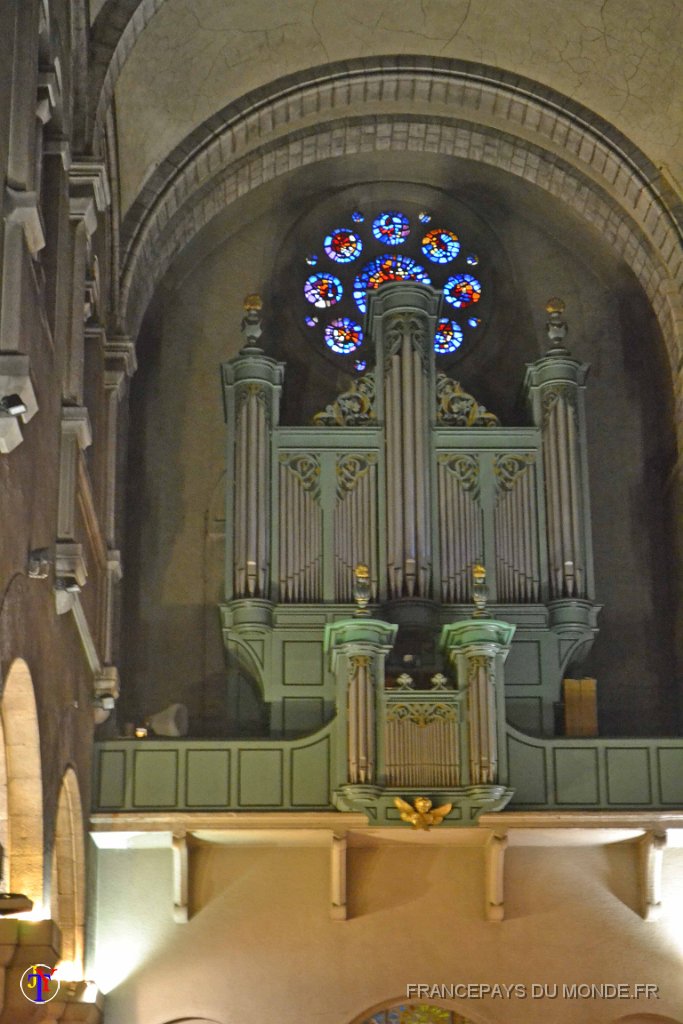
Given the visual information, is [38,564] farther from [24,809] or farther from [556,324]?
[556,324]

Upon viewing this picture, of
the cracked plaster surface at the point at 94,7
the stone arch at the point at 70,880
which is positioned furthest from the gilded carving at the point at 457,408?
the stone arch at the point at 70,880

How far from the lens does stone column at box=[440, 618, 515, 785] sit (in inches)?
640

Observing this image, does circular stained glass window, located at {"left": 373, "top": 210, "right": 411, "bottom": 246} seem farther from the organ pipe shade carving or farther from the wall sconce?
the wall sconce

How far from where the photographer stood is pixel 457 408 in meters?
19.0

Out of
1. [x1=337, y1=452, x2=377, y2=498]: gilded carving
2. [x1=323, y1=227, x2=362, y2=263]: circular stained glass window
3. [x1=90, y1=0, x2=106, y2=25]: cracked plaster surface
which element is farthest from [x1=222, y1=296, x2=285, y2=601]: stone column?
[x1=90, y1=0, x2=106, y2=25]: cracked plaster surface

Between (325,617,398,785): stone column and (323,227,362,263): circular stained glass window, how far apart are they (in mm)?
5883

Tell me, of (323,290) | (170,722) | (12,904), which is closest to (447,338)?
(323,290)

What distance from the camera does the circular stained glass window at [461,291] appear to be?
2086 centimetres

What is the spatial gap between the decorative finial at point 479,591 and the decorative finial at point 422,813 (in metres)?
1.91

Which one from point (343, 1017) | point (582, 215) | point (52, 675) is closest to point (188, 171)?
point (582, 215)

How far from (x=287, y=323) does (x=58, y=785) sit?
27.0 feet

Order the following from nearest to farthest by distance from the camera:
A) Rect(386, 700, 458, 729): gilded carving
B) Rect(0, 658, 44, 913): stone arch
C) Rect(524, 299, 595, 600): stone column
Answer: Rect(0, 658, 44, 913): stone arch
Rect(386, 700, 458, 729): gilded carving
Rect(524, 299, 595, 600): stone column

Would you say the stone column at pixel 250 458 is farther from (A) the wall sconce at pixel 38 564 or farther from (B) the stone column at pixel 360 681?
(A) the wall sconce at pixel 38 564

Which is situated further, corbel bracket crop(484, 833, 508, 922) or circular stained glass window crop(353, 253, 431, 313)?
circular stained glass window crop(353, 253, 431, 313)
